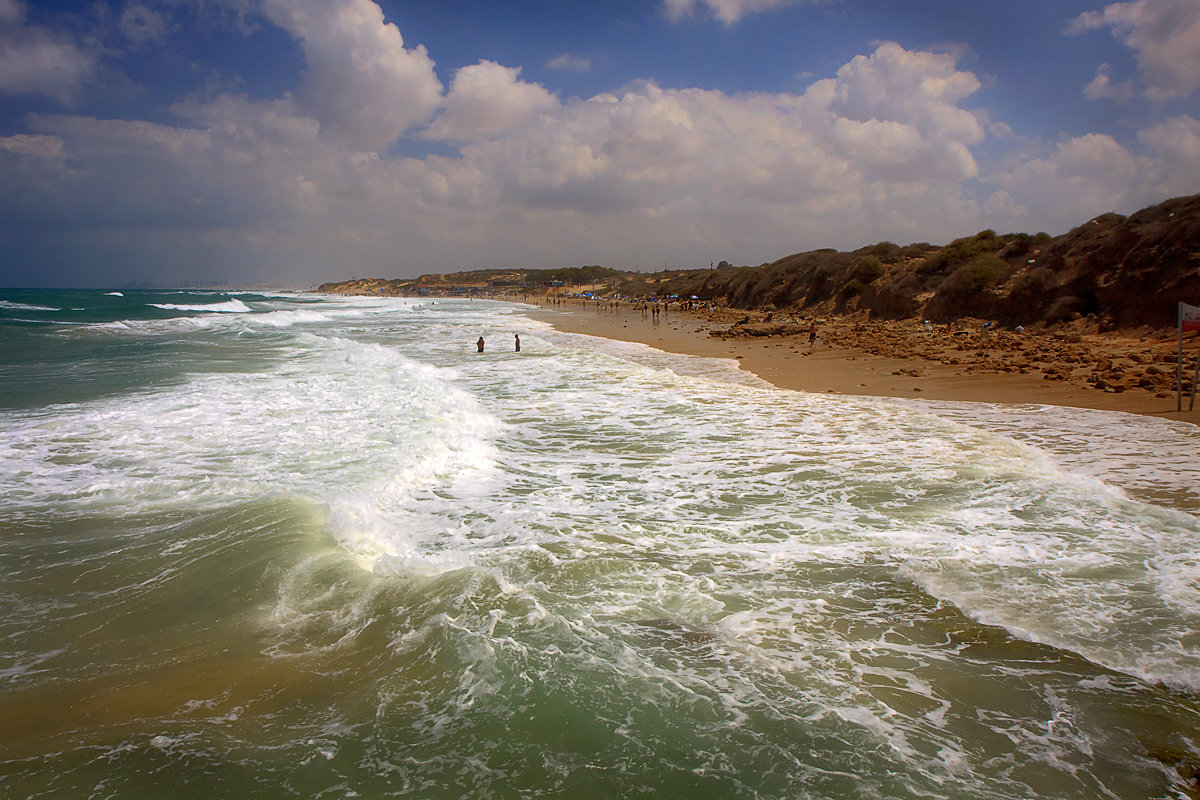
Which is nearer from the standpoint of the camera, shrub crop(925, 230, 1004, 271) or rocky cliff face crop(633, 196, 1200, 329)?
rocky cliff face crop(633, 196, 1200, 329)

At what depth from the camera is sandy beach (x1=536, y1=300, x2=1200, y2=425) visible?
45.6ft

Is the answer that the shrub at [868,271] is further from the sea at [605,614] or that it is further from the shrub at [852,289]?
the sea at [605,614]

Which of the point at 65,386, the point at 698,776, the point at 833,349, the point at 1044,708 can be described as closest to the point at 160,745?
the point at 698,776

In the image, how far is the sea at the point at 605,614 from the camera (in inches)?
139

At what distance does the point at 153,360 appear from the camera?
22.3m

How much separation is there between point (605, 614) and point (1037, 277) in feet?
99.9

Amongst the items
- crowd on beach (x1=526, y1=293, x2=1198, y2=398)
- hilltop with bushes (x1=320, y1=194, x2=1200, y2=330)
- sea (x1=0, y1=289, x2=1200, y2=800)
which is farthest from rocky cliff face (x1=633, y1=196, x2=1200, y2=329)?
sea (x1=0, y1=289, x2=1200, y2=800)

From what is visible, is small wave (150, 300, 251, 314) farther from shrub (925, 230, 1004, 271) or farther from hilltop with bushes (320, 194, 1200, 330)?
shrub (925, 230, 1004, 271)

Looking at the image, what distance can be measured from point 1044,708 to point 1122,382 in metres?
14.3

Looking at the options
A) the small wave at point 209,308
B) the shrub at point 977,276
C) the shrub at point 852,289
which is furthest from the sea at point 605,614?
the small wave at point 209,308

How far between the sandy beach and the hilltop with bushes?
1764 millimetres

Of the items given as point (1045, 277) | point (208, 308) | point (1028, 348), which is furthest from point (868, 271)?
point (208, 308)

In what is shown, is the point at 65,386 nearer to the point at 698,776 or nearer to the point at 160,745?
the point at 160,745

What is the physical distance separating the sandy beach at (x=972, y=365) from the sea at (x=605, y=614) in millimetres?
2896
